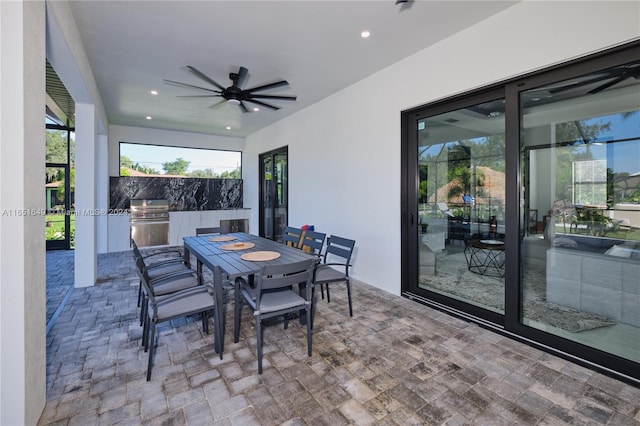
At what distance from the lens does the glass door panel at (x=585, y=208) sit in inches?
84.4

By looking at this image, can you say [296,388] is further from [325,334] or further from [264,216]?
[264,216]

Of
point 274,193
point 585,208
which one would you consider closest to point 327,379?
point 585,208

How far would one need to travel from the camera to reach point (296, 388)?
1966mm

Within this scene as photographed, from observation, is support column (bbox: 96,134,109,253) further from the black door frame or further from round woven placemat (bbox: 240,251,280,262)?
round woven placemat (bbox: 240,251,280,262)

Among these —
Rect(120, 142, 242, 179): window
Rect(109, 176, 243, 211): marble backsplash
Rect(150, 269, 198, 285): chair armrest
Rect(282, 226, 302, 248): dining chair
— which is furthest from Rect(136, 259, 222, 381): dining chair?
Rect(120, 142, 242, 179): window

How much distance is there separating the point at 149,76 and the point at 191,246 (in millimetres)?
2549

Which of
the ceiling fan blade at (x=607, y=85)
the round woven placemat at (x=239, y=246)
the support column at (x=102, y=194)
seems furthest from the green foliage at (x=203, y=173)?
the ceiling fan blade at (x=607, y=85)

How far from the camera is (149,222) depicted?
6.95 metres

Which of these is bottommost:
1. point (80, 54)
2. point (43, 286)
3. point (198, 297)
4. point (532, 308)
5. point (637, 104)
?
point (532, 308)

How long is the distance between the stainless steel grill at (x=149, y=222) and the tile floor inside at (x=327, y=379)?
4.19 meters

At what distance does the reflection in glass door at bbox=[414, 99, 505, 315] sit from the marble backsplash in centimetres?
612

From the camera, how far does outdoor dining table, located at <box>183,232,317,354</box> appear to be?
2.33 m

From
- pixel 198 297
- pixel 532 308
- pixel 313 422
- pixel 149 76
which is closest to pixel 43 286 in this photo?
pixel 198 297

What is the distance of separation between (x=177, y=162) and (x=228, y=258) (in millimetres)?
5934
